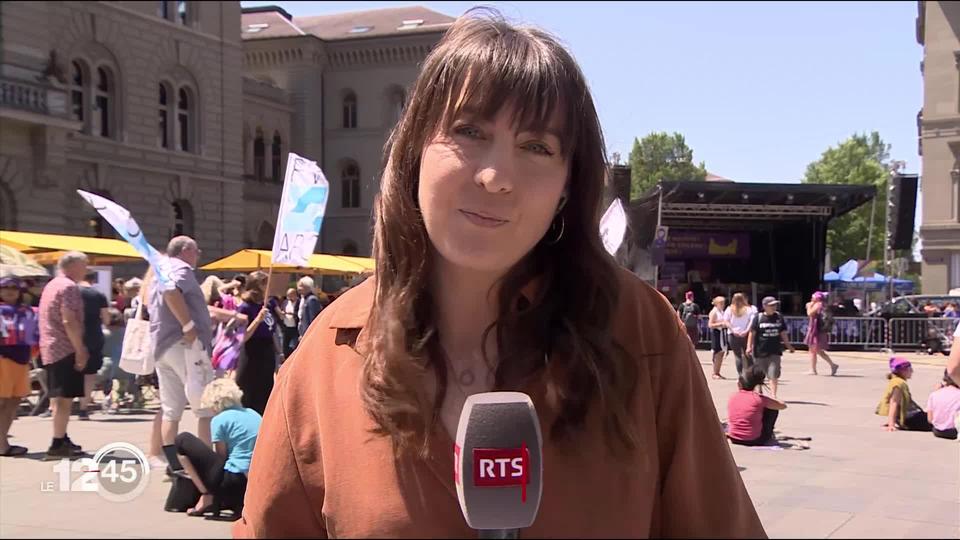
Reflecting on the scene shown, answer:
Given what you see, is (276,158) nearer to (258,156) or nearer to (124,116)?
(258,156)

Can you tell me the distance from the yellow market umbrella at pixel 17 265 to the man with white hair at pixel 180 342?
493 cm

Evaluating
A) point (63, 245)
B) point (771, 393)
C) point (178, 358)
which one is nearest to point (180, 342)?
point (178, 358)

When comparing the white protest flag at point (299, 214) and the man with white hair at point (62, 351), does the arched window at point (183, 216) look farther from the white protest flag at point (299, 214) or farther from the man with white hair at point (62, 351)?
the man with white hair at point (62, 351)

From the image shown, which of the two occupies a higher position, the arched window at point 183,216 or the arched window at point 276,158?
the arched window at point 276,158

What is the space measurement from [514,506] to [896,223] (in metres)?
30.2

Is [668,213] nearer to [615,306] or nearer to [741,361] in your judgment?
[741,361]

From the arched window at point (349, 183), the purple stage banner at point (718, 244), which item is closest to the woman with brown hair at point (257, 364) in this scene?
the purple stage banner at point (718, 244)

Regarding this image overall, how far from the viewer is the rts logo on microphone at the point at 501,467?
1.05 metres

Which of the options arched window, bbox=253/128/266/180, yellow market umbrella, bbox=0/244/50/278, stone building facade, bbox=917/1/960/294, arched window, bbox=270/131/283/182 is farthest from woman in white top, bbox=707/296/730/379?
arched window, bbox=270/131/283/182

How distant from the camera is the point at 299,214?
969 cm

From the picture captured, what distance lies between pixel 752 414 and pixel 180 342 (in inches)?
224

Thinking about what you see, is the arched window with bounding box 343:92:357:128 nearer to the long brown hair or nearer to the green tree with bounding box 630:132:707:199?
the green tree with bounding box 630:132:707:199

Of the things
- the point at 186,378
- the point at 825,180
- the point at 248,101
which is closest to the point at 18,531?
the point at 186,378

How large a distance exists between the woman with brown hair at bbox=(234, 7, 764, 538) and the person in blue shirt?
4647 millimetres
